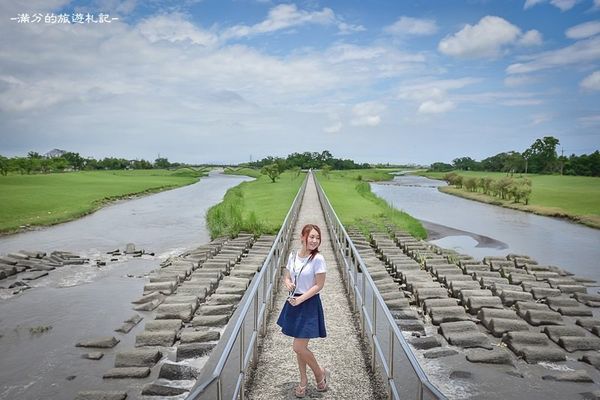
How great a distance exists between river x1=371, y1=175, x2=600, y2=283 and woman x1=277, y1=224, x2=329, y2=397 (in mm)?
17826

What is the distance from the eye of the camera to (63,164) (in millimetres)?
119438

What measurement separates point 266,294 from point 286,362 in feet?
6.78

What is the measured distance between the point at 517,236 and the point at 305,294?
28755 millimetres

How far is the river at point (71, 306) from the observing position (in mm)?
9781

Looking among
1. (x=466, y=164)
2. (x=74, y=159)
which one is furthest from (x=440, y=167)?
(x=74, y=159)

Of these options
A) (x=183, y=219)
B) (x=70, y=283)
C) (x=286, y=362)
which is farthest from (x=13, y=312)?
(x=183, y=219)

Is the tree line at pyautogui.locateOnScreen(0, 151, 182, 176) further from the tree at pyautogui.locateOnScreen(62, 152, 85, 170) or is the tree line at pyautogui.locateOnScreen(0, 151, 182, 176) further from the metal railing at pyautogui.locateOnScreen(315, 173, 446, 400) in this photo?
the metal railing at pyautogui.locateOnScreen(315, 173, 446, 400)

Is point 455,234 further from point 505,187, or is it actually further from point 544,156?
point 544,156

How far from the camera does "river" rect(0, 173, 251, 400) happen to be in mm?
9781

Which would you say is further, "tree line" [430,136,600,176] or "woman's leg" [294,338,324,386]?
"tree line" [430,136,600,176]

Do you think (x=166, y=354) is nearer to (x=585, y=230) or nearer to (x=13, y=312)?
(x=13, y=312)

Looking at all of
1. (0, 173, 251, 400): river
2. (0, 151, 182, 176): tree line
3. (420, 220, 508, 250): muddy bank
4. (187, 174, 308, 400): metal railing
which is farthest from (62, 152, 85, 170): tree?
(187, 174, 308, 400): metal railing

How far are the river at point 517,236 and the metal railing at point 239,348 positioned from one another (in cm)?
1613

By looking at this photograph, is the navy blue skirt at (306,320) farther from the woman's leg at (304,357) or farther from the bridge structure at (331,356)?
the bridge structure at (331,356)
